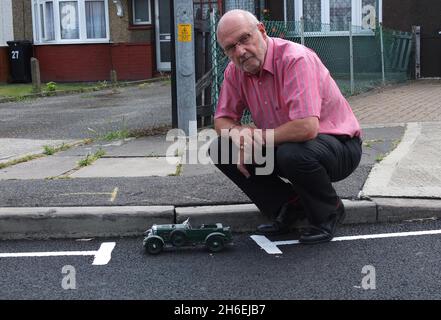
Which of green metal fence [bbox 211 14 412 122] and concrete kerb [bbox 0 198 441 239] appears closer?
concrete kerb [bbox 0 198 441 239]

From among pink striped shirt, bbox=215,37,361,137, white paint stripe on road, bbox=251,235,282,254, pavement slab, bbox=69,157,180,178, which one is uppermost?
pink striped shirt, bbox=215,37,361,137

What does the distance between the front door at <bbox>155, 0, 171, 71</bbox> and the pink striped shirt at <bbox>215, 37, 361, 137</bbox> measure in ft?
54.4

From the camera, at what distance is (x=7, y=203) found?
5141mm

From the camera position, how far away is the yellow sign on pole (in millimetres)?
8375

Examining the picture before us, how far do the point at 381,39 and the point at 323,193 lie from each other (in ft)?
35.7

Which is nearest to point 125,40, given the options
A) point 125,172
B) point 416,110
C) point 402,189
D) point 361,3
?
point 361,3

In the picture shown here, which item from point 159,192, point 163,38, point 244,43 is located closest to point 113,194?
point 159,192

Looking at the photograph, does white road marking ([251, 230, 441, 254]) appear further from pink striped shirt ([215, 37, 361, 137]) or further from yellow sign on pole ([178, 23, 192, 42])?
yellow sign on pole ([178, 23, 192, 42])

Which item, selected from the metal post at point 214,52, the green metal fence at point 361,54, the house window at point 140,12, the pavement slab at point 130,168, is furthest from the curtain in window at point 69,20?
the pavement slab at point 130,168

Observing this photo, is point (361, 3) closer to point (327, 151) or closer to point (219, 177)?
point (219, 177)

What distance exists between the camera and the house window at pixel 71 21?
70.3 feet

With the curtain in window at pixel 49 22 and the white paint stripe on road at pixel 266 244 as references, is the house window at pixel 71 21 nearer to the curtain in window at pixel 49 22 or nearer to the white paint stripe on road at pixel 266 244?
the curtain in window at pixel 49 22

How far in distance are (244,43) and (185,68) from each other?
14.3ft

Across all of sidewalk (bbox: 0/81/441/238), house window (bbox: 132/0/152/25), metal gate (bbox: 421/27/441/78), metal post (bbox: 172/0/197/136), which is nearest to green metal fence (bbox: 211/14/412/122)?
metal gate (bbox: 421/27/441/78)
